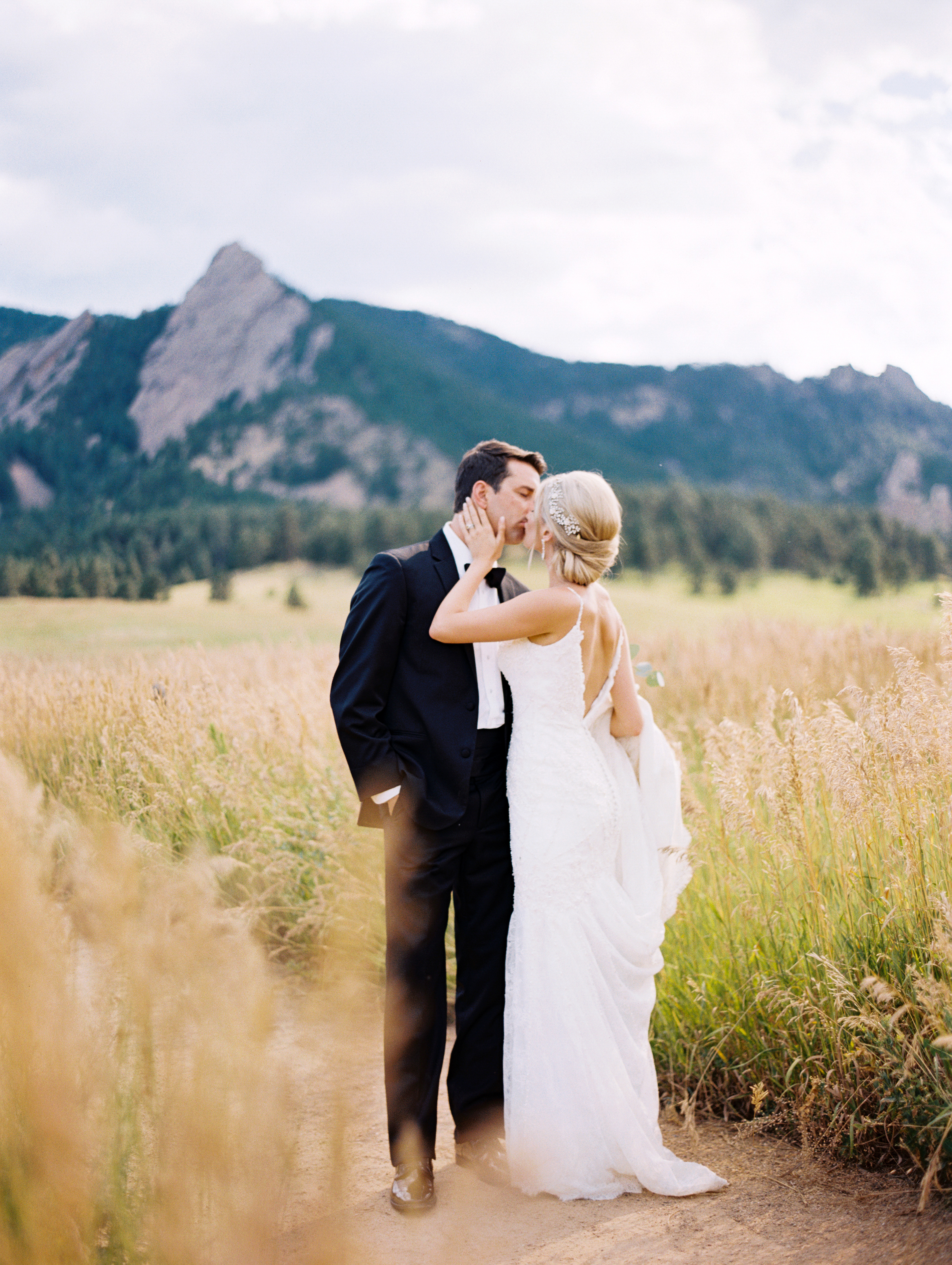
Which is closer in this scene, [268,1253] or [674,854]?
[268,1253]

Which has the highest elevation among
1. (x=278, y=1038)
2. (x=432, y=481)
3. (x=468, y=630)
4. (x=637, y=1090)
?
(x=432, y=481)

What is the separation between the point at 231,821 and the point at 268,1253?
484 centimetres

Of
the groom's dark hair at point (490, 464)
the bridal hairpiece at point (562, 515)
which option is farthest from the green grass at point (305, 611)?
the groom's dark hair at point (490, 464)

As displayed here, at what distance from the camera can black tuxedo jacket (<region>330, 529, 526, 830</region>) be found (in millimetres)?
3230

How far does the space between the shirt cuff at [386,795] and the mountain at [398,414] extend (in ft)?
182

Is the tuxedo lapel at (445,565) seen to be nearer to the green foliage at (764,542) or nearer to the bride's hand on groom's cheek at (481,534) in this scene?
the bride's hand on groom's cheek at (481,534)

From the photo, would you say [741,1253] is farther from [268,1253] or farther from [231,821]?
[231,821]

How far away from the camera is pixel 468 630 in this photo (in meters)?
3.21

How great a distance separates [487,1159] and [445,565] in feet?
7.34

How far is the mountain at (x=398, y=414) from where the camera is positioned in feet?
300

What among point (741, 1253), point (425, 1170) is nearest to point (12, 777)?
point (425, 1170)

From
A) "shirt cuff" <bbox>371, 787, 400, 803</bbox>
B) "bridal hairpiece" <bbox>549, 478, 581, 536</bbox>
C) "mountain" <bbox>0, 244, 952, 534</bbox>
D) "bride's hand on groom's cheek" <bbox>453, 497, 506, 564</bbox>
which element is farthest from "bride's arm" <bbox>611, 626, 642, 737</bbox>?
"mountain" <bbox>0, 244, 952, 534</bbox>

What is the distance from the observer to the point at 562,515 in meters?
3.24

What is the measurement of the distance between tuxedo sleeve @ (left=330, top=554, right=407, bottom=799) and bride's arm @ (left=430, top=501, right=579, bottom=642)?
7.2 inches
